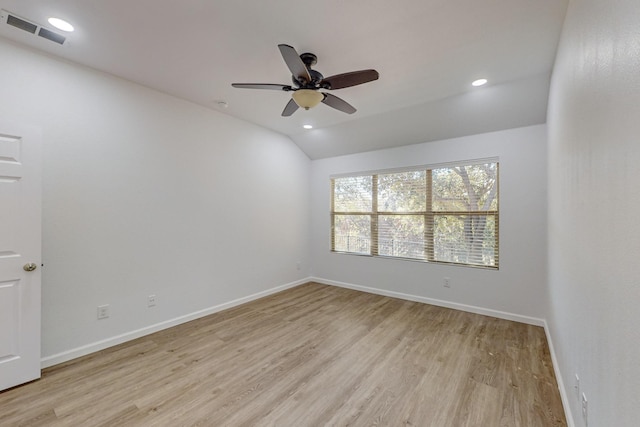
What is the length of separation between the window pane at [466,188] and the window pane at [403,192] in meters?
0.20

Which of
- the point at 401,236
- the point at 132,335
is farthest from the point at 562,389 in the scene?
the point at 132,335

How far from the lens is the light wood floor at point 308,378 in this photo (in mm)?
1858

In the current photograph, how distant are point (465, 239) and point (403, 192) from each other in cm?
117

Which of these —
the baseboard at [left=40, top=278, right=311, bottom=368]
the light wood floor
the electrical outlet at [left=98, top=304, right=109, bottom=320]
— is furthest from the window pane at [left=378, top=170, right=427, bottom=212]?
the electrical outlet at [left=98, top=304, right=109, bottom=320]

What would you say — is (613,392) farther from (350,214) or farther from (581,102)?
(350,214)

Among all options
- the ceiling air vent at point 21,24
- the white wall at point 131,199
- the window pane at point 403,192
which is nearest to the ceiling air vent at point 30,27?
the ceiling air vent at point 21,24

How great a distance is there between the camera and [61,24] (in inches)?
81.4

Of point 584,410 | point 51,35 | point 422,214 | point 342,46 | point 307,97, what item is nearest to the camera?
point 584,410

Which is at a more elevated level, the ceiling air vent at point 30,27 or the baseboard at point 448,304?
the ceiling air vent at point 30,27

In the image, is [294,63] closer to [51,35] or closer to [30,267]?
[51,35]

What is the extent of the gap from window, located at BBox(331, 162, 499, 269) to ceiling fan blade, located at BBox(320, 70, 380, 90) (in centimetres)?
237

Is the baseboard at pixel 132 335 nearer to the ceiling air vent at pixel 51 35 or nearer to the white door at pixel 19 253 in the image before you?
the white door at pixel 19 253

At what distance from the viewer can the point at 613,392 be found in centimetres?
98

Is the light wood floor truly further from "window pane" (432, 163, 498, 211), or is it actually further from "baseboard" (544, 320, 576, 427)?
"window pane" (432, 163, 498, 211)
